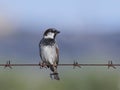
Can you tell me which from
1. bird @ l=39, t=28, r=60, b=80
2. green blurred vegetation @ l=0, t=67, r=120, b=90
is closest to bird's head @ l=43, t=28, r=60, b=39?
bird @ l=39, t=28, r=60, b=80

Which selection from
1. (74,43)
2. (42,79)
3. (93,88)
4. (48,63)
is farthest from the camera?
(74,43)

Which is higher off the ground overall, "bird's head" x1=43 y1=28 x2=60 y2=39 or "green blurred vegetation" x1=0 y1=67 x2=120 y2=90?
"bird's head" x1=43 y1=28 x2=60 y2=39

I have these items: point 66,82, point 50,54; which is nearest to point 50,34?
point 50,54

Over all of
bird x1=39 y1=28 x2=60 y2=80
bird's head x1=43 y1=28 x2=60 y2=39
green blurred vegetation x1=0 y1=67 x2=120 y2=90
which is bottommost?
green blurred vegetation x1=0 y1=67 x2=120 y2=90

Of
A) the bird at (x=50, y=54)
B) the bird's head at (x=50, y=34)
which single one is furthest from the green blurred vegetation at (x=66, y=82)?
the bird at (x=50, y=54)

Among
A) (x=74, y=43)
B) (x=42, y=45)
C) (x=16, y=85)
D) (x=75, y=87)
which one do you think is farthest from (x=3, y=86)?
(x=74, y=43)

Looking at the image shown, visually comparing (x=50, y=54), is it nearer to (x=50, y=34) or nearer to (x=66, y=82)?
(x=50, y=34)

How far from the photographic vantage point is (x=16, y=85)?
1955cm

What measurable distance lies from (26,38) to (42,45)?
264 ft

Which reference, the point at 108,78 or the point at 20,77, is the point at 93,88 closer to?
the point at 108,78

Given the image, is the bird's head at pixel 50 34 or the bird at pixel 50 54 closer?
the bird at pixel 50 54

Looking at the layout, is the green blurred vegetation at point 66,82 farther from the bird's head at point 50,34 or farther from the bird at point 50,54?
the bird at point 50,54

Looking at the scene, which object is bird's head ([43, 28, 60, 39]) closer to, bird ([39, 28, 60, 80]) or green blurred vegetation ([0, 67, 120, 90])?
bird ([39, 28, 60, 80])

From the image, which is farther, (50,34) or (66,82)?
(66,82)
